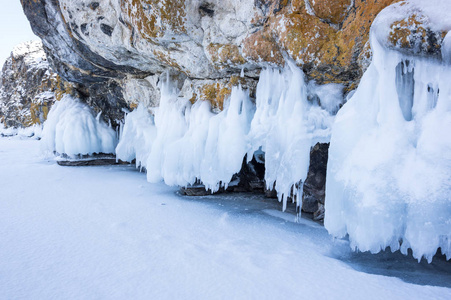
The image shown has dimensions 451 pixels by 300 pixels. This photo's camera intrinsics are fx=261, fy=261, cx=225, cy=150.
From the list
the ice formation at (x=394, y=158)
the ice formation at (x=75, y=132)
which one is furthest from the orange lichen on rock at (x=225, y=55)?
the ice formation at (x=75, y=132)

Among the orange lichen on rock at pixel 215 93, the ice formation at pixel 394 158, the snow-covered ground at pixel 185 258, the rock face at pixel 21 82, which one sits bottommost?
the snow-covered ground at pixel 185 258

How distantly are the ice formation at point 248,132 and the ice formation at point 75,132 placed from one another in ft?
12.3

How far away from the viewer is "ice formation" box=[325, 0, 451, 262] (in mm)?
1779

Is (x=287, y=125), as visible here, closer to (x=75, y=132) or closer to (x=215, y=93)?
(x=215, y=93)

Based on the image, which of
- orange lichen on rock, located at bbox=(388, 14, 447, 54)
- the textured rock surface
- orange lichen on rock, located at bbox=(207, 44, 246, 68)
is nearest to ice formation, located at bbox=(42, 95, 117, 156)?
the textured rock surface

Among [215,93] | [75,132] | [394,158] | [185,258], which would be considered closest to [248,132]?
[215,93]

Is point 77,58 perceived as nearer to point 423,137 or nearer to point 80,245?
point 80,245

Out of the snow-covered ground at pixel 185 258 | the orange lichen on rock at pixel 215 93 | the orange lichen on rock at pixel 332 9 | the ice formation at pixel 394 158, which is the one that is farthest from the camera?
the orange lichen on rock at pixel 215 93

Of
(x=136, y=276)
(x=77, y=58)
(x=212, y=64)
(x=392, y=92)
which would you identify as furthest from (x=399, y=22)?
(x=77, y=58)

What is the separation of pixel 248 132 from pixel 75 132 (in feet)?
19.8

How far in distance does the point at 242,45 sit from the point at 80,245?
118 inches

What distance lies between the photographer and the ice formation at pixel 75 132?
7.65m

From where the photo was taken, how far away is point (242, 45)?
3404mm

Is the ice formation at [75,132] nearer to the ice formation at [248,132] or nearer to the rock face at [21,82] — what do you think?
the ice formation at [248,132]
